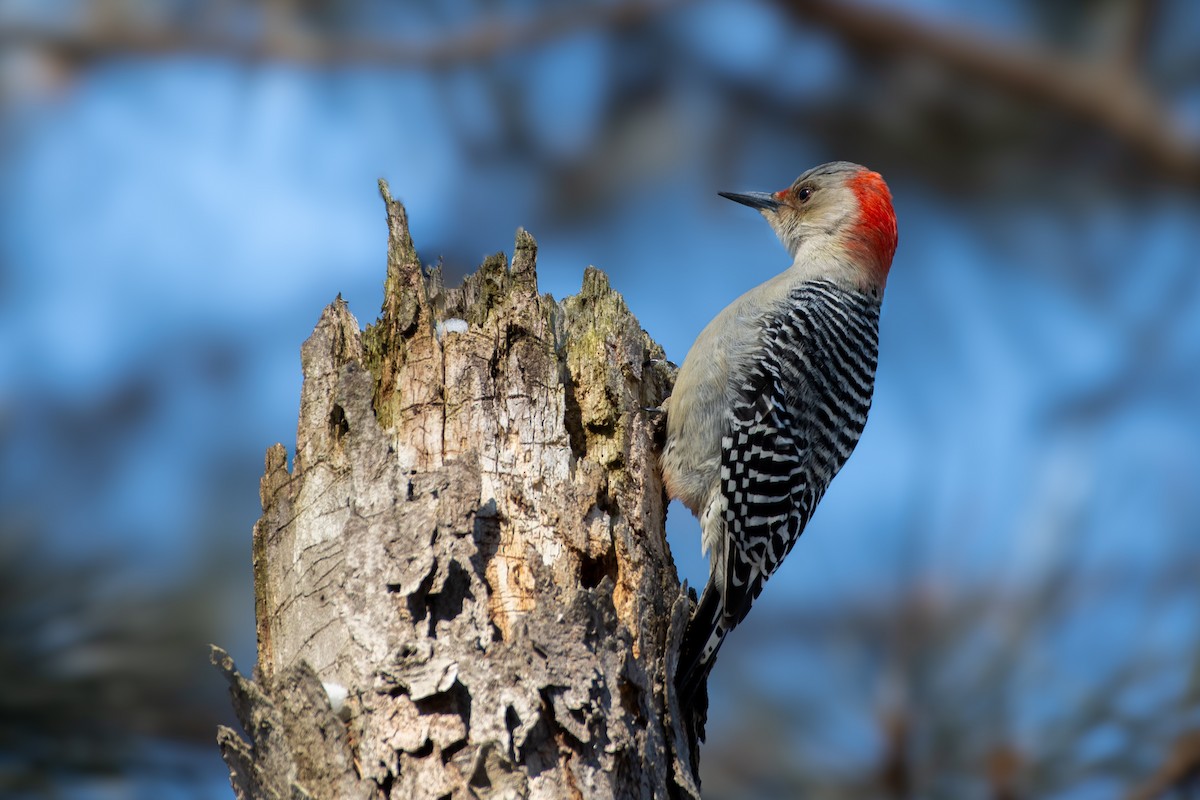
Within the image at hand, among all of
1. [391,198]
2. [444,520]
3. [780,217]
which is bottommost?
[444,520]

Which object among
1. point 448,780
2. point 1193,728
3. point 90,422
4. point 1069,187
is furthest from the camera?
point 90,422

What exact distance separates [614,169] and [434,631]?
380cm

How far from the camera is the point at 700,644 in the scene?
394cm

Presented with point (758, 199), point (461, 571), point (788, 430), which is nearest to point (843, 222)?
point (758, 199)

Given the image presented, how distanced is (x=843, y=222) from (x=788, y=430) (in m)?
1.41

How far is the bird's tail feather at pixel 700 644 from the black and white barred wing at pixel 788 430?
0.17 ft

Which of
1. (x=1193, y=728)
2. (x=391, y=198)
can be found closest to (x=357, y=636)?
(x=391, y=198)

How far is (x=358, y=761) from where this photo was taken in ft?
9.10

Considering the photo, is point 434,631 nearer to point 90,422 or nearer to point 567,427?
point 567,427

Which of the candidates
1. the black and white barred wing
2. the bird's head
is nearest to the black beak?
the bird's head

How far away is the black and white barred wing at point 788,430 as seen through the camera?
4500 millimetres

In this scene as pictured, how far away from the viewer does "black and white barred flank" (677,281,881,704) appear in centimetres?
442

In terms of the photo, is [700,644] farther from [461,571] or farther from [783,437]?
[461,571]

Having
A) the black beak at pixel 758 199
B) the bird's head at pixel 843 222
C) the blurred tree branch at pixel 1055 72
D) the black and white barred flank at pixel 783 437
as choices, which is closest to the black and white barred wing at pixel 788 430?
the black and white barred flank at pixel 783 437
